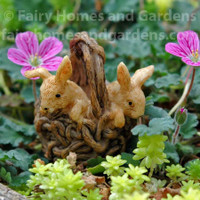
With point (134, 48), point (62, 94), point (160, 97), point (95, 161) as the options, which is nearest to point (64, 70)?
point (62, 94)

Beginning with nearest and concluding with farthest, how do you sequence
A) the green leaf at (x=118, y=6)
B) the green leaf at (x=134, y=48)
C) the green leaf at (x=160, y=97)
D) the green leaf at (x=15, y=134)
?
the green leaf at (x=15, y=134) < the green leaf at (x=160, y=97) < the green leaf at (x=134, y=48) < the green leaf at (x=118, y=6)

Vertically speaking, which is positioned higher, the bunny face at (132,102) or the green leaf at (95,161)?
the bunny face at (132,102)

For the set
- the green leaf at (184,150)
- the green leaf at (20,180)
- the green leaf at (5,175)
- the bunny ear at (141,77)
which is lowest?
the green leaf at (20,180)

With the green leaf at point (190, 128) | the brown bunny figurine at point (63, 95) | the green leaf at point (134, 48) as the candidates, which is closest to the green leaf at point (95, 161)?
the brown bunny figurine at point (63, 95)

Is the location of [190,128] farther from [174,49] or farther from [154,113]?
[174,49]

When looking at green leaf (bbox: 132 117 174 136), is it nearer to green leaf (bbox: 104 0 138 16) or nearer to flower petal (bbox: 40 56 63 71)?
flower petal (bbox: 40 56 63 71)

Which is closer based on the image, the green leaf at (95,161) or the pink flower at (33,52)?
the green leaf at (95,161)

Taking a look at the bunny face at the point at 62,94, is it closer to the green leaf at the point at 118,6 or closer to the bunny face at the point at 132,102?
the bunny face at the point at 132,102
